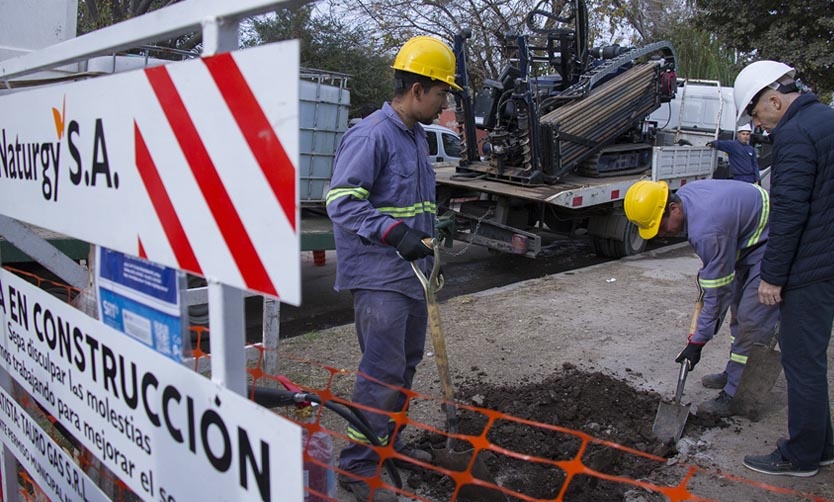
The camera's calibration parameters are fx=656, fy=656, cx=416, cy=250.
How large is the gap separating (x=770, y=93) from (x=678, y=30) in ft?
67.9

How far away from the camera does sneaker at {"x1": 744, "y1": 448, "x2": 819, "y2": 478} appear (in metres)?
3.26

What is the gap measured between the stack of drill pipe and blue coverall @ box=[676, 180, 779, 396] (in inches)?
169

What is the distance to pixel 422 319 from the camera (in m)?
3.21

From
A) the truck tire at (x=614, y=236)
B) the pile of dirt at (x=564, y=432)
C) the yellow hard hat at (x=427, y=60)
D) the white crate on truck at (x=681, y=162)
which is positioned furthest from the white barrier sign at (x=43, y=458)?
the white crate on truck at (x=681, y=162)

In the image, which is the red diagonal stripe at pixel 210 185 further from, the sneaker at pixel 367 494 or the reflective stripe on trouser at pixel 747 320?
the reflective stripe on trouser at pixel 747 320

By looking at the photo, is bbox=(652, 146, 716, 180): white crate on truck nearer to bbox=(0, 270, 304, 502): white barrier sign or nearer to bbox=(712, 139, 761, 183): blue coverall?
bbox=(712, 139, 761, 183): blue coverall

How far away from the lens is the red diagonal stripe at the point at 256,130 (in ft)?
3.56

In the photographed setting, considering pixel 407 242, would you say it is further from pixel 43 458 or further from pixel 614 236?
pixel 614 236

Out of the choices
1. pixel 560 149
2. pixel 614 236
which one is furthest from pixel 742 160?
pixel 560 149

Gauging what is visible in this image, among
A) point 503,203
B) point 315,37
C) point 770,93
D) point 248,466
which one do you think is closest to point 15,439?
point 248,466

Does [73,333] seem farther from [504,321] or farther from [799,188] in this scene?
[504,321]

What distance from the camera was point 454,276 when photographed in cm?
854

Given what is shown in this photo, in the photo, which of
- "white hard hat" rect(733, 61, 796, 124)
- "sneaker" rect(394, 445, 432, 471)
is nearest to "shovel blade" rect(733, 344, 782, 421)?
"white hard hat" rect(733, 61, 796, 124)

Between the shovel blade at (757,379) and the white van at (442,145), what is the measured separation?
771 cm
